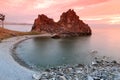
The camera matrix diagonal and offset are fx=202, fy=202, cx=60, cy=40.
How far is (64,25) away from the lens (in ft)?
502

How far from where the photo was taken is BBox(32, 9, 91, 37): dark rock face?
14945 cm

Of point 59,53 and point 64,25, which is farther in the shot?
point 64,25

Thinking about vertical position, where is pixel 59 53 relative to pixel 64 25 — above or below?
below

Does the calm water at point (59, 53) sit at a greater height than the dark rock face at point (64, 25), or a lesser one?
lesser

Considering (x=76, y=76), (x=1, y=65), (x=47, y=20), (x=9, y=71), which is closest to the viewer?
(x=76, y=76)

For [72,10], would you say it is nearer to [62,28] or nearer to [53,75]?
[62,28]

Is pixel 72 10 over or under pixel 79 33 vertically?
over

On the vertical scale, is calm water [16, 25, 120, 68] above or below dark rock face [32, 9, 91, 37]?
below

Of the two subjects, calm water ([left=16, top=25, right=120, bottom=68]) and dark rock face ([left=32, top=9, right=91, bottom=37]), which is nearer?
calm water ([left=16, top=25, right=120, bottom=68])

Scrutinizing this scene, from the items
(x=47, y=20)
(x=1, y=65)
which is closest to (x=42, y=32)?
(x=47, y=20)

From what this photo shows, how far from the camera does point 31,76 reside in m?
30.5

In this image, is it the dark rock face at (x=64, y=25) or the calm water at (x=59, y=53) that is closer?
the calm water at (x=59, y=53)

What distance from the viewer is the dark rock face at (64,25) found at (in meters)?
149

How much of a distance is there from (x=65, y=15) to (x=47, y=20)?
14.4 m
